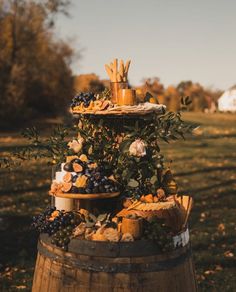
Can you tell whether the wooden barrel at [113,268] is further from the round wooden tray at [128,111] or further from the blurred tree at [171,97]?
the blurred tree at [171,97]

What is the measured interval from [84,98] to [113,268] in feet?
4.96

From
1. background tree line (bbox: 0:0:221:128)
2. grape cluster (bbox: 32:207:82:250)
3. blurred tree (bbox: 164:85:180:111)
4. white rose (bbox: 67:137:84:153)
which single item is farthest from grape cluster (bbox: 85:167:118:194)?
blurred tree (bbox: 164:85:180:111)

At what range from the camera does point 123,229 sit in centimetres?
327

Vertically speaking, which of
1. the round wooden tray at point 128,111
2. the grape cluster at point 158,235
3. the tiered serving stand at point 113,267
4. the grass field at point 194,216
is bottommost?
the grass field at point 194,216

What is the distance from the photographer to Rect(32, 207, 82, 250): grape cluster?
3281 mm

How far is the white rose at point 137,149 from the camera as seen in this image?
357 cm

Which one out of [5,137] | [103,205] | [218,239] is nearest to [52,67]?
[5,137]

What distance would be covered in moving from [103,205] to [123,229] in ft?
2.05

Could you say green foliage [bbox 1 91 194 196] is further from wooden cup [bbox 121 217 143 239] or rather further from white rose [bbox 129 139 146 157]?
wooden cup [bbox 121 217 143 239]

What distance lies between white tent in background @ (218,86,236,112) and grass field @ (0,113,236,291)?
59322mm

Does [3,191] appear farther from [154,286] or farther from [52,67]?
[52,67]

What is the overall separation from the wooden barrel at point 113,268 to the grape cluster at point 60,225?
0.06 m

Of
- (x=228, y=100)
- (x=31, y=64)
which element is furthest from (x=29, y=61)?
(x=228, y=100)

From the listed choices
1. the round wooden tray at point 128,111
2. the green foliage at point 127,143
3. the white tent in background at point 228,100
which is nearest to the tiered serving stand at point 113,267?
the green foliage at point 127,143
